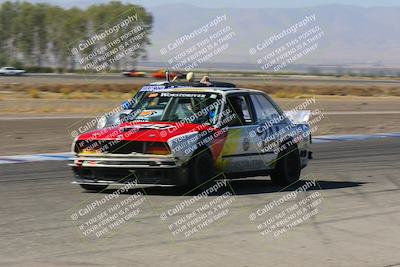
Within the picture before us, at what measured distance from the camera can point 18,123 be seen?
25.5 m

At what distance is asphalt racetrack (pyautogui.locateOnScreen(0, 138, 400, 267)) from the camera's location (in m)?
7.07

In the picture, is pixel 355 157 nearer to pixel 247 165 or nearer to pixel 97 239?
pixel 247 165

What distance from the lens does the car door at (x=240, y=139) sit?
36.4 ft

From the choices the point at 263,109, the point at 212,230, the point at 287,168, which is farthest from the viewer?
the point at 287,168

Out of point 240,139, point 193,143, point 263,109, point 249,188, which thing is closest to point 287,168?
point 249,188

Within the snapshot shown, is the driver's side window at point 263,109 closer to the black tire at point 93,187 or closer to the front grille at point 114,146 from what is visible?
the front grille at point 114,146

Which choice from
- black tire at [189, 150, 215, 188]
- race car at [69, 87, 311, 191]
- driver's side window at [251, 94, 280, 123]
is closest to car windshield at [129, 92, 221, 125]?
race car at [69, 87, 311, 191]

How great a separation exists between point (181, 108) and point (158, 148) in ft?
3.84

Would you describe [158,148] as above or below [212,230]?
above

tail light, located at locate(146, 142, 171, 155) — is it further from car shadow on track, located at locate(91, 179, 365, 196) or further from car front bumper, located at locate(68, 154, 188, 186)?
car shadow on track, located at locate(91, 179, 365, 196)

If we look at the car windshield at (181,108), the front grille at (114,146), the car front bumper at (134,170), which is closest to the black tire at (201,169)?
the car front bumper at (134,170)

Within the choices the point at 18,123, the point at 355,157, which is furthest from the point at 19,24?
the point at 355,157

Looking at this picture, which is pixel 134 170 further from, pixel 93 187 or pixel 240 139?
pixel 240 139

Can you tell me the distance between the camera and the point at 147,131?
10461mm
